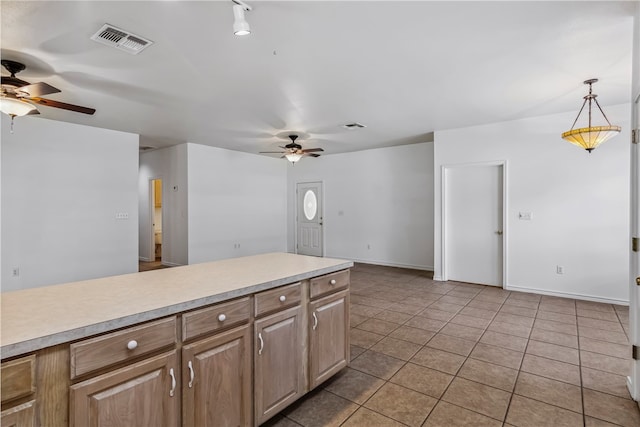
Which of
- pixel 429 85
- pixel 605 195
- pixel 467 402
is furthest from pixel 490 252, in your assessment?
pixel 467 402

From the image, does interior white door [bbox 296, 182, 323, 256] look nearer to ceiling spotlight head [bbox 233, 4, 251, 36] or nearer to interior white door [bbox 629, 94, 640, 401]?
ceiling spotlight head [bbox 233, 4, 251, 36]

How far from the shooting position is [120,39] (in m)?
2.54

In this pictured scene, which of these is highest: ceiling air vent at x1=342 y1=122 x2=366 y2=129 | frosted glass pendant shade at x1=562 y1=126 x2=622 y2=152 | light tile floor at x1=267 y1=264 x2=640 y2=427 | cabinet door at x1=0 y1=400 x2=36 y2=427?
ceiling air vent at x1=342 y1=122 x2=366 y2=129

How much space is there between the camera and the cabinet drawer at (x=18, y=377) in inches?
37.8

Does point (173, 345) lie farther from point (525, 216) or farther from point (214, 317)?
point (525, 216)

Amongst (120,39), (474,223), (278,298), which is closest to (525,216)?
(474,223)

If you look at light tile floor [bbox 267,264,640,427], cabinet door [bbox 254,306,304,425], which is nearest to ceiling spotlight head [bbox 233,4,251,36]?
cabinet door [bbox 254,306,304,425]

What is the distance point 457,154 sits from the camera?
17.7ft

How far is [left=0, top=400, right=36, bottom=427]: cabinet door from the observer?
97 cm

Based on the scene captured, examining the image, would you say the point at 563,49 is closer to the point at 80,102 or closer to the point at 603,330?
the point at 603,330

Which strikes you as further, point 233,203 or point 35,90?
point 233,203

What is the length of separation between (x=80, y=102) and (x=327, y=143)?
424 centimetres

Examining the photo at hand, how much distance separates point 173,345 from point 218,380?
0.33 m

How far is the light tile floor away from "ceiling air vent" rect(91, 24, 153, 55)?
3.01 metres
